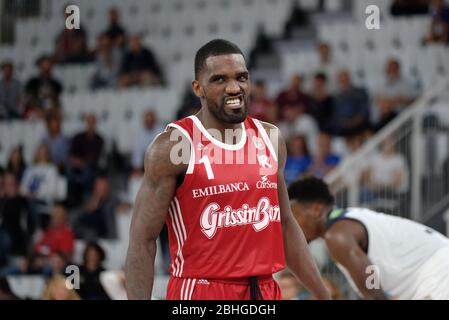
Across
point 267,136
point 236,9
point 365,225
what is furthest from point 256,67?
point 267,136

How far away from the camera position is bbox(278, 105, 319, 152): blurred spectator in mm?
12484

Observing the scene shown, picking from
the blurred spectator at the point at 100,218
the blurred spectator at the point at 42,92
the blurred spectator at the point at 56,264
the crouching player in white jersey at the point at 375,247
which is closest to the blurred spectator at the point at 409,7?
the blurred spectator at the point at 100,218

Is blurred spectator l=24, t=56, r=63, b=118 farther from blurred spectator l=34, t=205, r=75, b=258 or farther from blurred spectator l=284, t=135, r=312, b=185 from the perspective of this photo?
blurred spectator l=284, t=135, r=312, b=185

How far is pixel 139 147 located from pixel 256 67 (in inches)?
101

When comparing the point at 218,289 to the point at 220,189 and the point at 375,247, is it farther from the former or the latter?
the point at 375,247

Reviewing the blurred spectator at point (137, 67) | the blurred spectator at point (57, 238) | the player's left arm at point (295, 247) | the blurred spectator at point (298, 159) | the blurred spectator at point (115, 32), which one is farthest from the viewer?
the blurred spectator at point (115, 32)

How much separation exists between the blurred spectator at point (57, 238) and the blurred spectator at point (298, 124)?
9.33 feet

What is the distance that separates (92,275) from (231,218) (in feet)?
16.7

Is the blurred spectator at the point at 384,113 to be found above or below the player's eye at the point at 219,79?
below

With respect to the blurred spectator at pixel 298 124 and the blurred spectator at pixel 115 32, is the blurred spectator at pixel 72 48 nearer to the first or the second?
the blurred spectator at pixel 115 32

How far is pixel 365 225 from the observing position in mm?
7137

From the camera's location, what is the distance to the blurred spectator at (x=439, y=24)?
13.2m

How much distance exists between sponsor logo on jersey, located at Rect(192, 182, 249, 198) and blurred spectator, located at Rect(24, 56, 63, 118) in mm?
10058

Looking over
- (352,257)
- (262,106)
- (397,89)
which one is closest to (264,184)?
(352,257)
